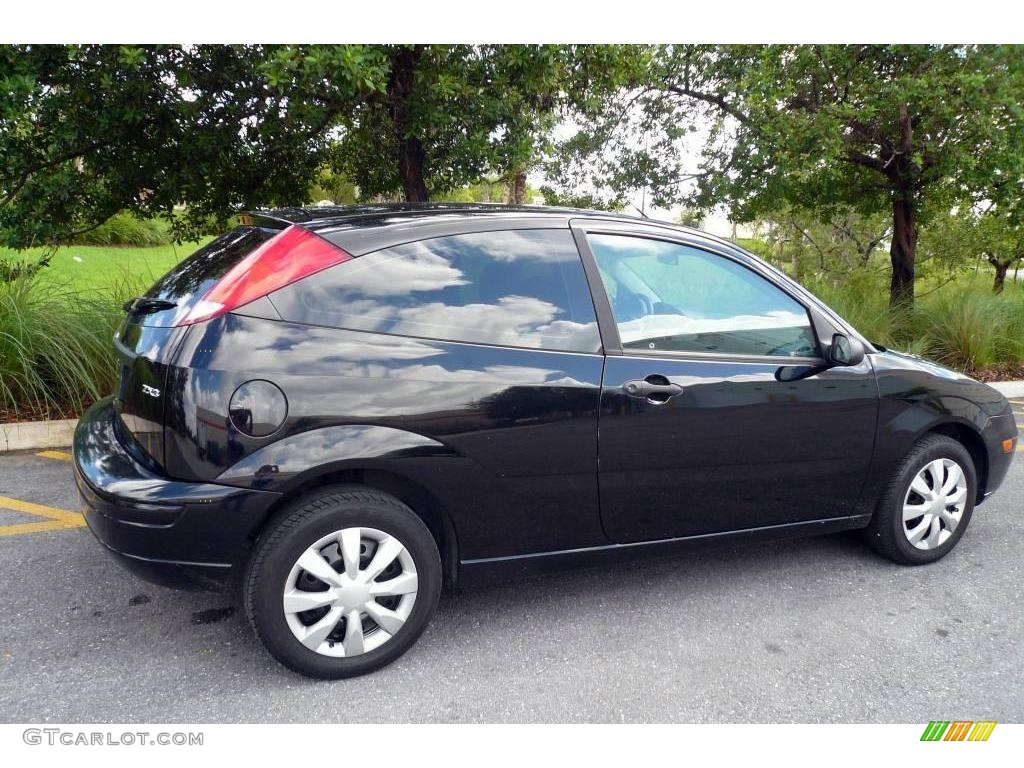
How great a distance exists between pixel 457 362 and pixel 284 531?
0.80 meters

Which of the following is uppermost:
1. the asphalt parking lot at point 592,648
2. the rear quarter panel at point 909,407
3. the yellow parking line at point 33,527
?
the rear quarter panel at point 909,407

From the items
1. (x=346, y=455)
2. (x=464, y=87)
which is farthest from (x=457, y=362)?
(x=464, y=87)

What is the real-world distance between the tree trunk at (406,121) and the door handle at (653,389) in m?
2.84

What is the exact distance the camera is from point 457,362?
8.37 ft

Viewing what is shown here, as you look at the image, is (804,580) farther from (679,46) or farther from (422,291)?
(679,46)

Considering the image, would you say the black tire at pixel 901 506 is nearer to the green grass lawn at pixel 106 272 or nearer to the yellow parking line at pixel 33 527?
the yellow parking line at pixel 33 527

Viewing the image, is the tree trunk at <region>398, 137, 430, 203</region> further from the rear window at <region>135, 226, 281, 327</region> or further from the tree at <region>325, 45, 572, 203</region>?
the rear window at <region>135, 226, 281, 327</region>

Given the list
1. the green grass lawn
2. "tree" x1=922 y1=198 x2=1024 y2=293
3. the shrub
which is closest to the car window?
the green grass lawn

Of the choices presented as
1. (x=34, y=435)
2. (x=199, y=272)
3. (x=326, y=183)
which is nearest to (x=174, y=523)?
(x=199, y=272)

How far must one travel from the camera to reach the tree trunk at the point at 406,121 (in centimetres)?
579

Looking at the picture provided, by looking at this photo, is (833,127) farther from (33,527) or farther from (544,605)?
(33,527)

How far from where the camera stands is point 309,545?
2398 millimetres

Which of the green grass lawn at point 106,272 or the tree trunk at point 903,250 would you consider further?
the tree trunk at point 903,250

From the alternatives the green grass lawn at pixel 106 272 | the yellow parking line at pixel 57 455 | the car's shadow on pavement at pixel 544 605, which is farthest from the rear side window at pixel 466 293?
the yellow parking line at pixel 57 455
